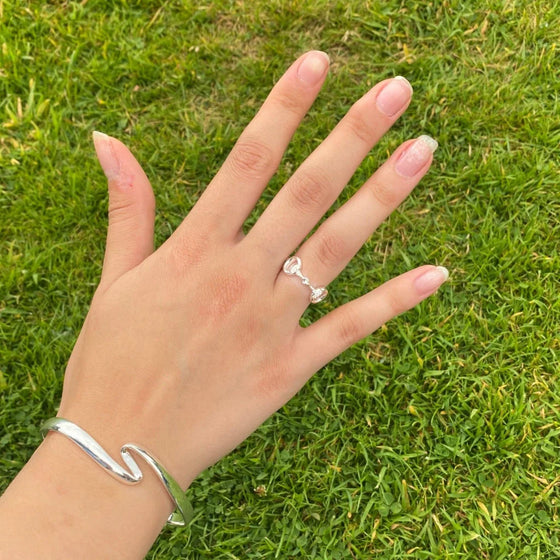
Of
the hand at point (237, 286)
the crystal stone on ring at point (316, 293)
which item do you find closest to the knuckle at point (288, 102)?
the hand at point (237, 286)

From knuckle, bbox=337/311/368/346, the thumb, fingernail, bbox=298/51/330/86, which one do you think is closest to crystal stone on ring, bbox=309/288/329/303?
knuckle, bbox=337/311/368/346

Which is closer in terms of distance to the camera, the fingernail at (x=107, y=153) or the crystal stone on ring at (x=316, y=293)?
the fingernail at (x=107, y=153)

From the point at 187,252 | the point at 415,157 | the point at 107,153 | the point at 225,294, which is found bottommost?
the point at 225,294

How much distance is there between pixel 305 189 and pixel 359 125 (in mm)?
295

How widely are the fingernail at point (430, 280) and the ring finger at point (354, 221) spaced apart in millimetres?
259

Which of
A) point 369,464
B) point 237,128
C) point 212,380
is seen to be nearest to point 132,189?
point 212,380

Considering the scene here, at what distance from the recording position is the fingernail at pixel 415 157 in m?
1.98

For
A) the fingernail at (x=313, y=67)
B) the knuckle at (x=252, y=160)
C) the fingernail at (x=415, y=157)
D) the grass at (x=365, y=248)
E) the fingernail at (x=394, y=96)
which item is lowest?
the grass at (x=365, y=248)

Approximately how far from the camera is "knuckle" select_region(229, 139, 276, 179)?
6.87 ft

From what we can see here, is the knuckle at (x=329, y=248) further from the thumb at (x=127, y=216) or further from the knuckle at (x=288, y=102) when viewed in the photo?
the thumb at (x=127, y=216)

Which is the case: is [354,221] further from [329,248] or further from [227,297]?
[227,297]

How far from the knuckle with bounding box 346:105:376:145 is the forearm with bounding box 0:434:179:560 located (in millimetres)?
1342

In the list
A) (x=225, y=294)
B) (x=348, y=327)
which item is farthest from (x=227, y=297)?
(x=348, y=327)

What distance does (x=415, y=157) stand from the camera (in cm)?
200
